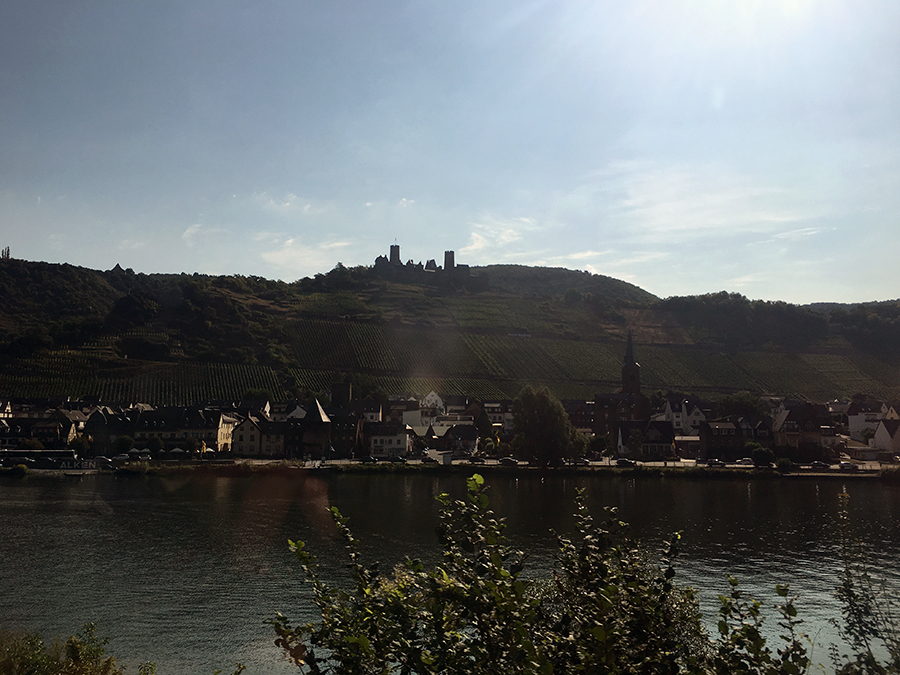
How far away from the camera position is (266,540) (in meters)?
30.8

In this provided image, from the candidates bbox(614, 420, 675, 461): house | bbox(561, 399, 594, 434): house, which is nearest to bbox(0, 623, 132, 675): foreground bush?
bbox(614, 420, 675, 461): house

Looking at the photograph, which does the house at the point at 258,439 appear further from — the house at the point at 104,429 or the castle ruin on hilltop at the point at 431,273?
the castle ruin on hilltop at the point at 431,273

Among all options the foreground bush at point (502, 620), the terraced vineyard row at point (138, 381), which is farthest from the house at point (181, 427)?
the foreground bush at point (502, 620)

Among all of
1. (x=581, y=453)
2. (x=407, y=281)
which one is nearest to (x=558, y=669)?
(x=581, y=453)

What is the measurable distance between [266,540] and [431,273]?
15070 centimetres

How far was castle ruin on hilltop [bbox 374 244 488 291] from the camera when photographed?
17325 cm

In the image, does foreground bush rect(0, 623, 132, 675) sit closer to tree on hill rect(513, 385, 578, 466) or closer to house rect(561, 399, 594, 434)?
tree on hill rect(513, 385, 578, 466)

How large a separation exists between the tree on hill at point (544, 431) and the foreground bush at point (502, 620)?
5522 cm

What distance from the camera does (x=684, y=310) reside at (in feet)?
479

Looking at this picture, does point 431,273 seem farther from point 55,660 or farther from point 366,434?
point 55,660

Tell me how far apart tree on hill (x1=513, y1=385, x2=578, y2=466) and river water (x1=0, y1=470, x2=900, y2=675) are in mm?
6457

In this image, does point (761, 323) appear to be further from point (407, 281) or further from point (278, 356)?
point (278, 356)

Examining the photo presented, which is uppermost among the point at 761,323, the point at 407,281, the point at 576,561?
the point at 407,281

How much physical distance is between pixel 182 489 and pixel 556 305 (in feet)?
373
